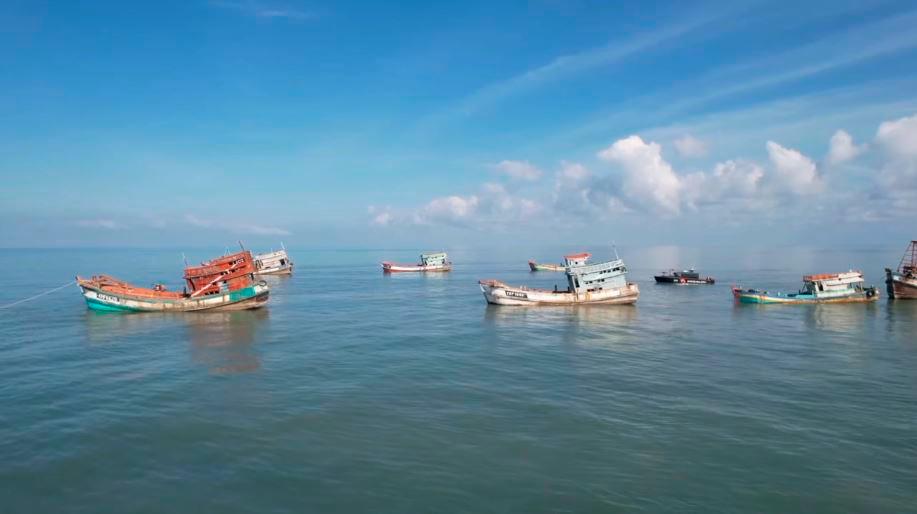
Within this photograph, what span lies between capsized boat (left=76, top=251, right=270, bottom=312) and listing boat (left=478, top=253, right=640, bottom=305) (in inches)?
1171

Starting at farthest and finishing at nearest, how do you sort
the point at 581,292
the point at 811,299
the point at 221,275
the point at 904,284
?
the point at 904,284
the point at 811,299
the point at 581,292
the point at 221,275

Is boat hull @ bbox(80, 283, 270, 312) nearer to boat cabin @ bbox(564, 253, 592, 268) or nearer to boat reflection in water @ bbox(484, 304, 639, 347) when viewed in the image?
boat reflection in water @ bbox(484, 304, 639, 347)

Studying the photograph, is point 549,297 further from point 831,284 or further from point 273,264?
point 273,264

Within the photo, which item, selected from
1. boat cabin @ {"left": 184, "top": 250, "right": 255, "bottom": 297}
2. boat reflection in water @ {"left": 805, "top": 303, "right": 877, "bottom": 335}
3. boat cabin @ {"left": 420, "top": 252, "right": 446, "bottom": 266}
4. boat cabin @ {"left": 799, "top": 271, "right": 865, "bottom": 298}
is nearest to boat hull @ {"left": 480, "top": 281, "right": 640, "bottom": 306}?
boat reflection in water @ {"left": 805, "top": 303, "right": 877, "bottom": 335}

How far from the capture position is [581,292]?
65250mm

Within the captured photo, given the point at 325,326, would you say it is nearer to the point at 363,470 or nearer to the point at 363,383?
the point at 363,383

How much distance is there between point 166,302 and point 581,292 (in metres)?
51.3

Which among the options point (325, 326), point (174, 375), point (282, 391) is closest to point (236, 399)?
point (282, 391)

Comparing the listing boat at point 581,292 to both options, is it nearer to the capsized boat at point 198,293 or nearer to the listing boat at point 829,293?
the listing boat at point 829,293

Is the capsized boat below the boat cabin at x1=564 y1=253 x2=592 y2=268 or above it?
below

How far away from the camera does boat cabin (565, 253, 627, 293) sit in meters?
65.3

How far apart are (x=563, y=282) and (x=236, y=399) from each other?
95.0m

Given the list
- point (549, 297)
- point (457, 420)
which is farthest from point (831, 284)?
point (457, 420)

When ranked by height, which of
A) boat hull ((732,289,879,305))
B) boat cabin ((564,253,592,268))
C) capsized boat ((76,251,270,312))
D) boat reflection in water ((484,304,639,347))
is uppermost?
boat cabin ((564,253,592,268))
